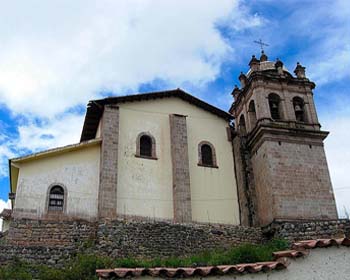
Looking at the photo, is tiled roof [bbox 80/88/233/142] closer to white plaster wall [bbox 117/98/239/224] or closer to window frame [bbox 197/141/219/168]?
white plaster wall [bbox 117/98/239/224]

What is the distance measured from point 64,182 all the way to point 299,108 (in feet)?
40.2

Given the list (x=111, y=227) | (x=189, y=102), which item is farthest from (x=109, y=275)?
(x=189, y=102)

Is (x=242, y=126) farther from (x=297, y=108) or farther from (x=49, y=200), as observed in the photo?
(x=49, y=200)

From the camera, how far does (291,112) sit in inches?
839

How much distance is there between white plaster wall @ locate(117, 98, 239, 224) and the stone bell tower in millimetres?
897

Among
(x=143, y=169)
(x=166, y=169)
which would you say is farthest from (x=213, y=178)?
(x=143, y=169)

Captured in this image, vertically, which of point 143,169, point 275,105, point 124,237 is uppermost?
point 275,105

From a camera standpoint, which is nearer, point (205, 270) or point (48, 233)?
point (205, 270)

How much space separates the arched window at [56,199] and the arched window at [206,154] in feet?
21.6

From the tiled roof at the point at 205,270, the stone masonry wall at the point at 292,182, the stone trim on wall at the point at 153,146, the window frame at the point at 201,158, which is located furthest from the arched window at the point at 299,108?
the tiled roof at the point at 205,270

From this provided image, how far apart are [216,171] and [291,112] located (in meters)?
4.88

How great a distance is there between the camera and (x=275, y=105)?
71.9 ft

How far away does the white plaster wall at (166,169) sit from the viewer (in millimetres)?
18297

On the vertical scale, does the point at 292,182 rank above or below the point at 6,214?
below
